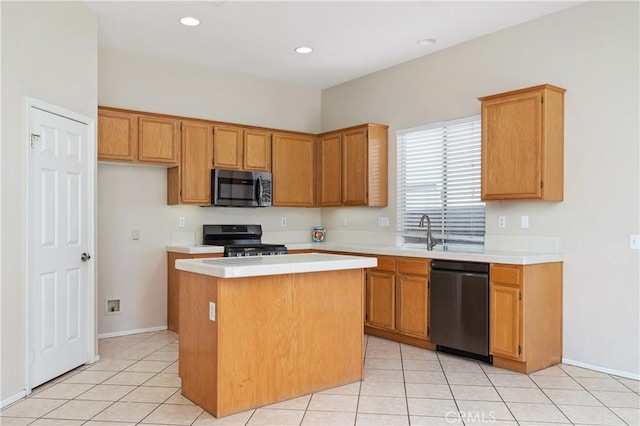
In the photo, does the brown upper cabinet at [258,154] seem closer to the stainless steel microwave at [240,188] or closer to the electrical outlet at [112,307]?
the stainless steel microwave at [240,188]

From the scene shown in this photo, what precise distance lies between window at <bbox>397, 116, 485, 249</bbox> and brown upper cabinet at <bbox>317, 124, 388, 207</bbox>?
222 mm

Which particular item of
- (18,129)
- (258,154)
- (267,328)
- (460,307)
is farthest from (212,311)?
(258,154)

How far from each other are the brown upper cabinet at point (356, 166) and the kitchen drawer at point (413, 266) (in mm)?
1127

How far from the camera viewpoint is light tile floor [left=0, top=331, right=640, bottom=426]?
2.91 metres

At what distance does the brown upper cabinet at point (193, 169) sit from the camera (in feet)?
17.3

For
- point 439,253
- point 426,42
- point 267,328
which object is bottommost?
point 267,328

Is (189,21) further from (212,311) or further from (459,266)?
(459,266)

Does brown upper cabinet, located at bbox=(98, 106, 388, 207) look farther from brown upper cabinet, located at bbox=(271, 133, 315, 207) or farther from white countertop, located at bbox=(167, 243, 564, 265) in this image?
white countertop, located at bbox=(167, 243, 564, 265)

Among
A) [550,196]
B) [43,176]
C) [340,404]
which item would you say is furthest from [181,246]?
[550,196]

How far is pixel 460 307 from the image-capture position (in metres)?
4.20

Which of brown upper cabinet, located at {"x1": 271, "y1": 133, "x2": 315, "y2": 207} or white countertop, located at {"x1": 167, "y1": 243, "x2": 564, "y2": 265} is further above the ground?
brown upper cabinet, located at {"x1": 271, "y1": 133, "x2": 315, "y2": 207}

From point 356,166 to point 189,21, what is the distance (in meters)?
2.42

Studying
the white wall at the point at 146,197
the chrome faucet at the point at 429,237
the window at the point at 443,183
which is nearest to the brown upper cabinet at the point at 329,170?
the window at the point at 443,183

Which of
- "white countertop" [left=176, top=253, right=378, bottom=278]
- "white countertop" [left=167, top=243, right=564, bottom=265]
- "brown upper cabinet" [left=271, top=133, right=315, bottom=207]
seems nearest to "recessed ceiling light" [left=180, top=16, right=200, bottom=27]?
"brown upper cabinet" [left=271, top=133, right=315, bottom=207]
